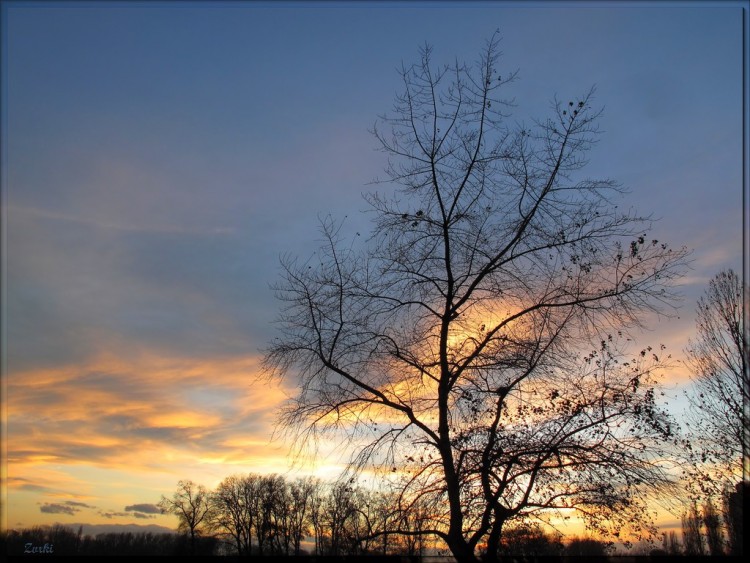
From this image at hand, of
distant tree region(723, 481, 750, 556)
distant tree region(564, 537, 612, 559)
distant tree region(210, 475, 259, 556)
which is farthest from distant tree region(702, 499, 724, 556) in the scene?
distant tree region(210, 475, 259, 556)

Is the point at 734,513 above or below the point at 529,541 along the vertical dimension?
below

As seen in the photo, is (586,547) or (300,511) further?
(300,511)

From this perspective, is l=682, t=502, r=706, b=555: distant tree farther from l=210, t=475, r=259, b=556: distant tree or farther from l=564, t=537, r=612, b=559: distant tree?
l=210, t=475, r=259, b=556: distant tree

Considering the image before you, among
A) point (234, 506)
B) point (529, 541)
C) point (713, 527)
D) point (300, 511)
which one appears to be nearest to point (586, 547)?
point (529, 541)

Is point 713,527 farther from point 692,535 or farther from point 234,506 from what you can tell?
point 234,506

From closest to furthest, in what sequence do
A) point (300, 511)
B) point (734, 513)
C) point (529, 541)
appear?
point (529, 541) < point (734, 513) < point (300, 511)

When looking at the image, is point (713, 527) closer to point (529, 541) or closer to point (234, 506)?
point (529, 541)

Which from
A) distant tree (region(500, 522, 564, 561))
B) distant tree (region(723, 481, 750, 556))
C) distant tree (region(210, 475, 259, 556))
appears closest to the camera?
distant tree (region(500, 522, 564, 561))

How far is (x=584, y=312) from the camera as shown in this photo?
14320 mm

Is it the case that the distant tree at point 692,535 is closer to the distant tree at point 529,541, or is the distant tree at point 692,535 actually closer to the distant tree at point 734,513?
the distant tree at point 734,513

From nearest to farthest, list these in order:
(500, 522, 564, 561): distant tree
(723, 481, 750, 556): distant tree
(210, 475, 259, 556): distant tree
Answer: (500, 522, 564, 561): distant tree, (723, 481, 750, 556): distant tree, (210, 475, 259, 556): distant tree

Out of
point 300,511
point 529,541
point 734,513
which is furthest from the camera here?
point 300,511

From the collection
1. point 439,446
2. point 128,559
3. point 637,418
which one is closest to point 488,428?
point 439,446

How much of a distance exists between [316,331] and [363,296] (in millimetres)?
1578
